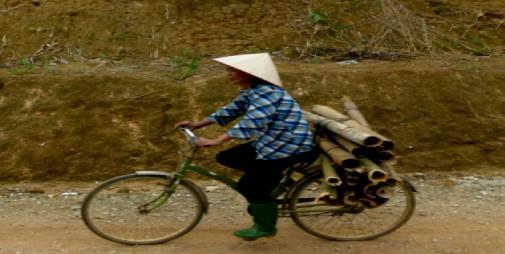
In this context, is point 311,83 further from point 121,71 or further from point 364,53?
point 121,71

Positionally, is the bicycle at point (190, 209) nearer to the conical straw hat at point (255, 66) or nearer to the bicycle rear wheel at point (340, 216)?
the bicycle rear wheel at point (340, 216)

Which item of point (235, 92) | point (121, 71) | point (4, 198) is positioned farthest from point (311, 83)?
point (4, 198)

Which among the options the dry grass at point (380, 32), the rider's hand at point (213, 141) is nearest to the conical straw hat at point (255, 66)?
the rider's hand at point (213, 141)

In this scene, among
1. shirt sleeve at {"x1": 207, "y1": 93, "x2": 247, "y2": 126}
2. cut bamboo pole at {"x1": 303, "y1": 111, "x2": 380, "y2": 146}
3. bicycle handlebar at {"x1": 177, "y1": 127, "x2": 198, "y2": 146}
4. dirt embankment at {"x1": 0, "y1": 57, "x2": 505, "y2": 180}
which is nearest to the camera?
cut bamboo pole at {"x1": 303, "y1": 111, "x2": 380, "y2": 146}

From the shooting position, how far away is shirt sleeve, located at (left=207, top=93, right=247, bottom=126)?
4312 mm

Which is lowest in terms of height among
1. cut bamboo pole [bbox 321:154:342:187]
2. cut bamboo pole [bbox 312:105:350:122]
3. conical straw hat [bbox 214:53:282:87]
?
cut bamboo pole [bbox 321:154:342:187]

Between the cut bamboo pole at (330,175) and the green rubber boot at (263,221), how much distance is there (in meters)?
0.47

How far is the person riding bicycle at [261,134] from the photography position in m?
3.99

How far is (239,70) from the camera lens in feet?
13.1

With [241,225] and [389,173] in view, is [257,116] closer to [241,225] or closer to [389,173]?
[389,173]

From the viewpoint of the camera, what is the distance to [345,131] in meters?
4.06

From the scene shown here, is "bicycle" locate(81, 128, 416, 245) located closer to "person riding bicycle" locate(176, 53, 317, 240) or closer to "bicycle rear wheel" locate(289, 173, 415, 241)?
"bicycle rear wheel" locate(289, 173, 415, 241)

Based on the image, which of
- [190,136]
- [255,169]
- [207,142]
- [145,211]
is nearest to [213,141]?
[207,142]

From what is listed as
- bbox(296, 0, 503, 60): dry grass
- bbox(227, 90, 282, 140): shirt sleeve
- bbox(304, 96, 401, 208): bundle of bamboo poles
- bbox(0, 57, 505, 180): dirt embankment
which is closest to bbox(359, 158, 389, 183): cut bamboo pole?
bbox(304, 96, 401, 208): bundle of bamboo poles
